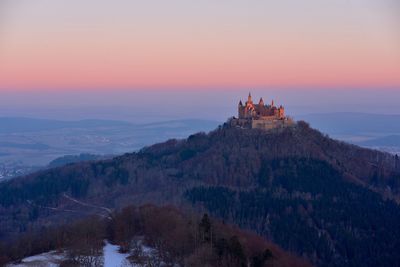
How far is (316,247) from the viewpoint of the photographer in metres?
40.8

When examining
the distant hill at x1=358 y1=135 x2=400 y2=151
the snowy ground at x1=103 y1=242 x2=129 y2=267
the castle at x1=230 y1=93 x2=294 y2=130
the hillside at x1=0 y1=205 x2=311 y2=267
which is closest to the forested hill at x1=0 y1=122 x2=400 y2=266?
the castle at x1=230 y1=93 x2=294 y2=130

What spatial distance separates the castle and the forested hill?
0.93m

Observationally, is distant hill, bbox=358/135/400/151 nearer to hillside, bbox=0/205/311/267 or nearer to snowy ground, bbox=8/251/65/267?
hillside, bbox=0/205/311/267

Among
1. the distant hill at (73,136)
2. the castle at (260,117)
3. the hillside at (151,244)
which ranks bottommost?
the distant hill at (73,136)

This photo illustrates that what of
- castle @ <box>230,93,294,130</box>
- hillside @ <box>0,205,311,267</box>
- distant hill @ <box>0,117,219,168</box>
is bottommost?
distant hill @ <box>0,117,219,168</box>

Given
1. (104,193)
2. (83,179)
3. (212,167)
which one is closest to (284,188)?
(212,167)

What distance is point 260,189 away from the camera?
173ft

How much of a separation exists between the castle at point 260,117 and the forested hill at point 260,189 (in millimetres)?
934

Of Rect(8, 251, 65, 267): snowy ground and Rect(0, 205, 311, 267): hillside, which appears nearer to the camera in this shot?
Rect(8, 251, 65, 267): snowy ground

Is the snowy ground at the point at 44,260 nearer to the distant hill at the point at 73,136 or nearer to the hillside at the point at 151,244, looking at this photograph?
the hillside at the point at 151,244

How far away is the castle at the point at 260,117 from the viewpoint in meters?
62.0

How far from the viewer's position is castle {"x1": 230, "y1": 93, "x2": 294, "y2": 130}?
203ft

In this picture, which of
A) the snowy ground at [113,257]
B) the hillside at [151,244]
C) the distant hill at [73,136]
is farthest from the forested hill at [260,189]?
the distant hill at [73,136]

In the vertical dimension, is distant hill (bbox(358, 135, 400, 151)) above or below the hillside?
below
